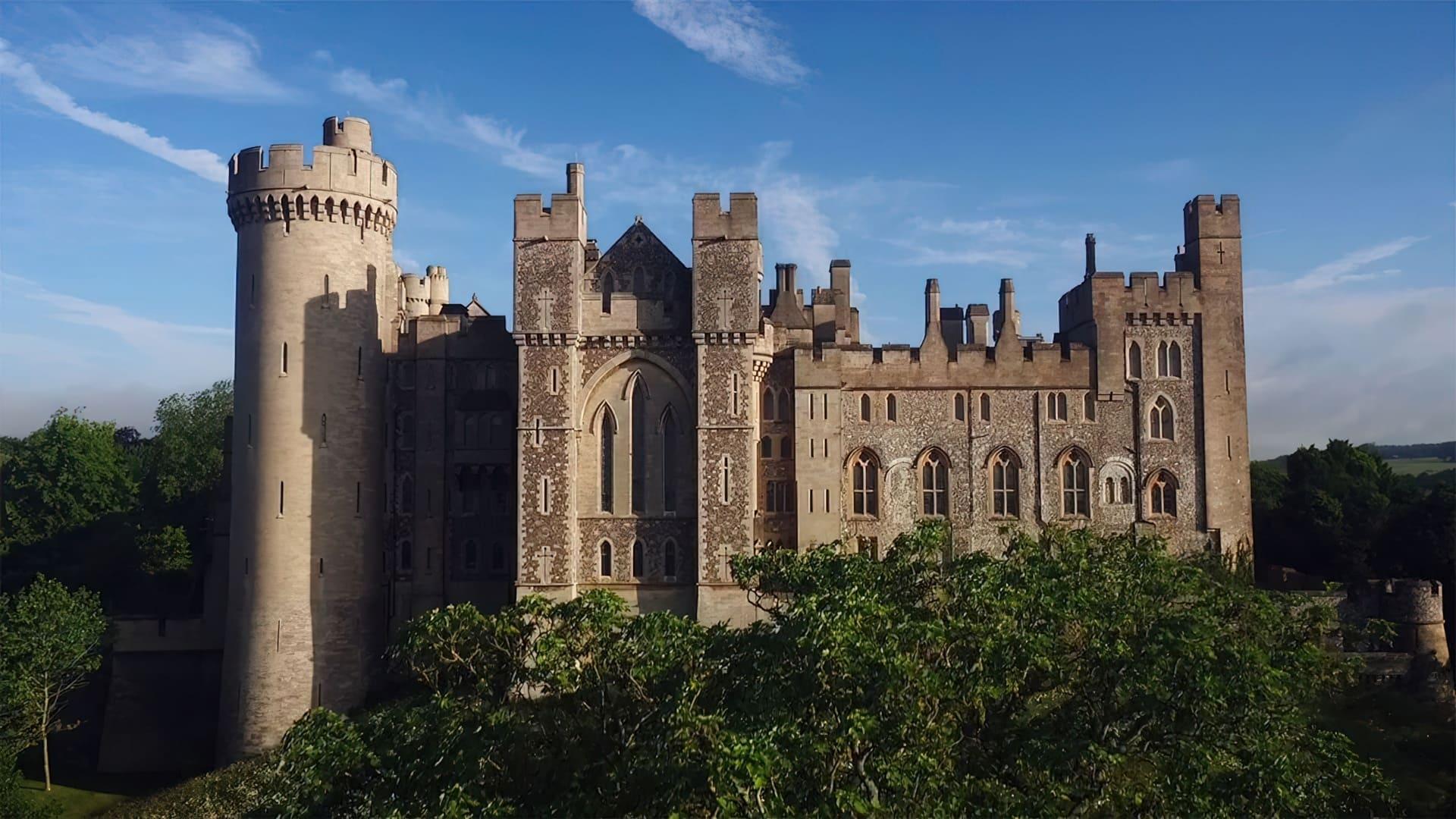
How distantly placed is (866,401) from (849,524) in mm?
5269

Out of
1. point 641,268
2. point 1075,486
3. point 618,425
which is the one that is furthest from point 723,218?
point 1075,486

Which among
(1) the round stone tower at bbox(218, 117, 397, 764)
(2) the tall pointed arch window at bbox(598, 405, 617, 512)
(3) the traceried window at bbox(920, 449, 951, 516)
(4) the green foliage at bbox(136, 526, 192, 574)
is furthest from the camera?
(4) the green foliage at bbox(136, 526, 192, 574)

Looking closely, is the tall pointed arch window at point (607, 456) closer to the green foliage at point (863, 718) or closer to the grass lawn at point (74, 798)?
the green foliage at point (863, 718)

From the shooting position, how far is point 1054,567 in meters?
27.4

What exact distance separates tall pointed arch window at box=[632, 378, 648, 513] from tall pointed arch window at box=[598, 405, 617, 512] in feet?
2.50

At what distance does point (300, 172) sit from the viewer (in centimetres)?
4669

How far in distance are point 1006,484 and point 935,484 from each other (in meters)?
2.95

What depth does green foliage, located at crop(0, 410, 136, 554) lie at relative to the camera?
200ft

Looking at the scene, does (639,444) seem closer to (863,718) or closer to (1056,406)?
(1056,406)

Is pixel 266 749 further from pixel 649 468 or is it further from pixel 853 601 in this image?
pixel 853 601

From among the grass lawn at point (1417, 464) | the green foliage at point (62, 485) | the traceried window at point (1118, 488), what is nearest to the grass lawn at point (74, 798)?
the green foliage at point (62, 485)

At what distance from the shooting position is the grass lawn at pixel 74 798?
43000 mm

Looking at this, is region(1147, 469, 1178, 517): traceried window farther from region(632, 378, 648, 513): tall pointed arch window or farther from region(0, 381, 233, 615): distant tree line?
region(0, 381, 233, 615): distant tree line

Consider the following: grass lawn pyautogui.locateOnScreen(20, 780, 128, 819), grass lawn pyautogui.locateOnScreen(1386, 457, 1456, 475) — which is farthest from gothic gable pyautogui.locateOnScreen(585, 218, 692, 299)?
grass lawn pyautogui.locateOnScreen(1386, 457, 1456, 475)
